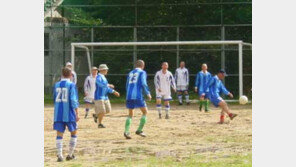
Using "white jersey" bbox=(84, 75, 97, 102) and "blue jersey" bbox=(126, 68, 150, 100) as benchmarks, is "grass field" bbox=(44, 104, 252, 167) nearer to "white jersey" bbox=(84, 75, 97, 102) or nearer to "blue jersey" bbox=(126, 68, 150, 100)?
"white jersey" bbox=(84, 75, 97, 102)

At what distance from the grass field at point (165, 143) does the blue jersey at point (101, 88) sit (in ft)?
3.05

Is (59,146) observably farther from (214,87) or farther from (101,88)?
(214,87)

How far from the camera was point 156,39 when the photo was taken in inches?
1172

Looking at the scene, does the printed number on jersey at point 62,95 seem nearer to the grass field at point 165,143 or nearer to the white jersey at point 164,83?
the grass field at point 165,143

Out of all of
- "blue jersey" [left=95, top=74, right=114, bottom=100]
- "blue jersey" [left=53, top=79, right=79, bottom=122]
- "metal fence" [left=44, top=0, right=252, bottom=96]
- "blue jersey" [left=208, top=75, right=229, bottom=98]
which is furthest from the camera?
"metal fence" [left=44, top=0, right=252, bottom=96]

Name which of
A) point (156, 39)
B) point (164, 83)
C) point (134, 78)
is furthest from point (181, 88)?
point (134, 78)

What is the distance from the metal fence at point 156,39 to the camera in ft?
94.2

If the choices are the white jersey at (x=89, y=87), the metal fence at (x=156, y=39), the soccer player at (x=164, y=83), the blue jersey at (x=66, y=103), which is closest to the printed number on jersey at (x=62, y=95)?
the blue jersey at (x=66, y=103)

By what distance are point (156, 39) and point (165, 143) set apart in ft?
53.8

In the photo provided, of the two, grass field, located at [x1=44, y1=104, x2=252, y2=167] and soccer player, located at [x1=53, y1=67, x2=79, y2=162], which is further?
soccer player, located at [x1=53, y1=67, x2=79, y2=162]

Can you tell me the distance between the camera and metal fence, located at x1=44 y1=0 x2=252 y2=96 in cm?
2872

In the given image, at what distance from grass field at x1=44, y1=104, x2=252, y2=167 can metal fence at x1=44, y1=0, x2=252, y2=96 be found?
→ 27.4 ft

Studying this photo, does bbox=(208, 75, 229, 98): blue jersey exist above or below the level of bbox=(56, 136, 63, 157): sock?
above

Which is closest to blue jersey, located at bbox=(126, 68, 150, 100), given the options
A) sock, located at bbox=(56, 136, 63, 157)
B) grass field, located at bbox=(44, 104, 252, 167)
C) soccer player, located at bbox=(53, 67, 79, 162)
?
grass field, located at bbox=(44, 104, 252, 167)
